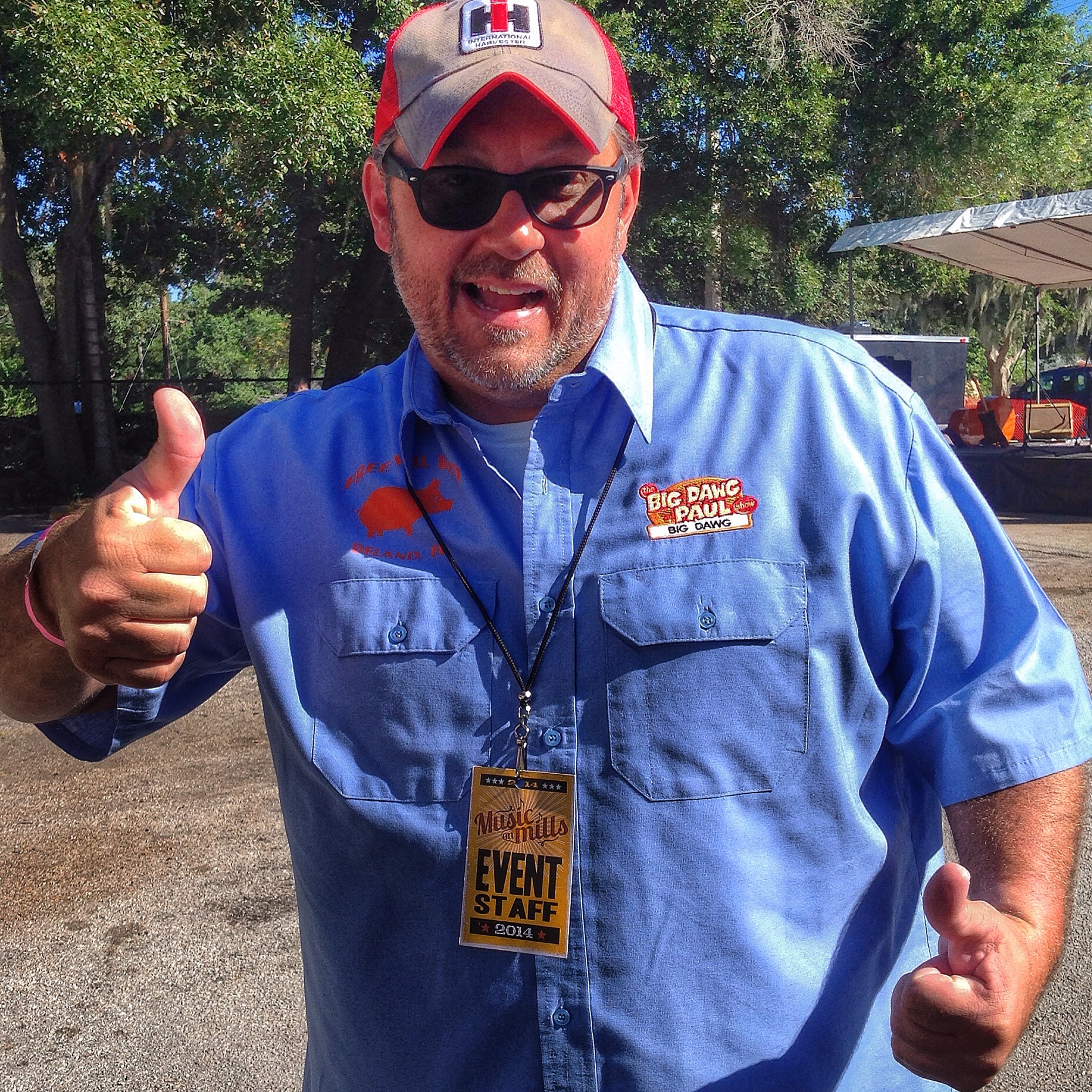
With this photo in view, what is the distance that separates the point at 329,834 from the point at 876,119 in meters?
18.8

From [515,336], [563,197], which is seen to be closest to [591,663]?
[515,336]

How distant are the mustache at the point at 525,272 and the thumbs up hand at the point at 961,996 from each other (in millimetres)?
948

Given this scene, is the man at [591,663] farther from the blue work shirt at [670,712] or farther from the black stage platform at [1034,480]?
the black stage platform at [1034,480]

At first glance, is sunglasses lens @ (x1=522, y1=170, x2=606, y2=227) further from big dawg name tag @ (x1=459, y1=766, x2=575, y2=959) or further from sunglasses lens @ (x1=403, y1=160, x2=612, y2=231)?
big dawg name tag @ (x1=459, y1=766, x2=575, y2=959)

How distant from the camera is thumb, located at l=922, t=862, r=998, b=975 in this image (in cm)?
→ 125

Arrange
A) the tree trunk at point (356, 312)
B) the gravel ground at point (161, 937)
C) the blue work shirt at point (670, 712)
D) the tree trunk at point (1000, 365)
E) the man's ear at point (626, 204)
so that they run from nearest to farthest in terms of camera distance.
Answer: the blue work shirt at point (670, 712) → the man's ear at point (626, 204) → the gravel ground at point (161, 937) → the tree trunk at point (356, 312) → the tree trunk at point (1000, 365)

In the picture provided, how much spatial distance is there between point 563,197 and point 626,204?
0.17m

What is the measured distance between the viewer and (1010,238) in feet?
47.6

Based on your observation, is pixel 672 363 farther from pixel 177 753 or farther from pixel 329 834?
pixel 177 753

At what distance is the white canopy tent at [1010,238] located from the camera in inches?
515

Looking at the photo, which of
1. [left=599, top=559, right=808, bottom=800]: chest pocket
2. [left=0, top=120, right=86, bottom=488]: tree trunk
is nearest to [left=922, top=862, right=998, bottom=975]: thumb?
[left=599, top=559, right=808, bottom=800]: chest pocket

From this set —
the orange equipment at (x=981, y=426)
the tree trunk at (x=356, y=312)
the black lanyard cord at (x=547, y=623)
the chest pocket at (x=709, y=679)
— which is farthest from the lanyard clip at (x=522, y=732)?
the tree trunk at (x=356, y=312)

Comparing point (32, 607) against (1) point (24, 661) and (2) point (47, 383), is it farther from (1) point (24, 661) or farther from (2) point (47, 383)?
(2) point (47, 383)

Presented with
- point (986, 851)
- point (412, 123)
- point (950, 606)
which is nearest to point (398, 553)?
point (412, 123)
